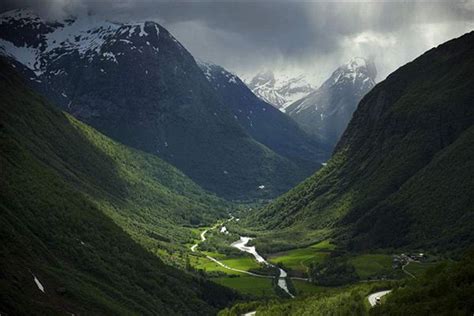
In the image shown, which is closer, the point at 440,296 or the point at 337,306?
the point at 440,296

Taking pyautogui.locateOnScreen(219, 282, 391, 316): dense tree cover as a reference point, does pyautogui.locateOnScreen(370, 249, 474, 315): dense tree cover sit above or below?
above

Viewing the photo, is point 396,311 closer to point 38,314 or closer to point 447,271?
point 447,271

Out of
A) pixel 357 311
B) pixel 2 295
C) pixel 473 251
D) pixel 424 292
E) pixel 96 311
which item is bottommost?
pixel 96 311

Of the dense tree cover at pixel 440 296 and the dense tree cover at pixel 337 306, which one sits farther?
the dense tree cover at pixel 337 306

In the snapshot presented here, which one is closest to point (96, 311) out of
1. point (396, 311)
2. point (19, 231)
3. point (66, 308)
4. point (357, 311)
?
point (66, 308)

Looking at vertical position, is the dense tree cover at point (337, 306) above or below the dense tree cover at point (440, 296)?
below

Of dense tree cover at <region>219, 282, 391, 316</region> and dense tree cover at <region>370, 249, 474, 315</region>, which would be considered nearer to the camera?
dense tree cover at <region>370, 249, 474, 315</region>

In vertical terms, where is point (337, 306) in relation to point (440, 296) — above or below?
below

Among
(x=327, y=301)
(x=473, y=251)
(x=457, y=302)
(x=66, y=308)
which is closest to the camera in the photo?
(x=457, y=302)
